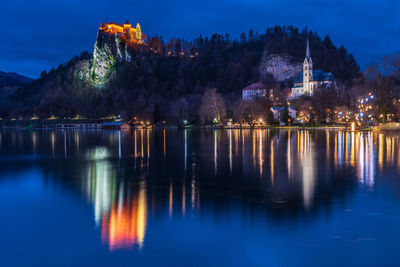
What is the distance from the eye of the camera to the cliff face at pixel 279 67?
150 metres

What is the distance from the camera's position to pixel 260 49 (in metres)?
180

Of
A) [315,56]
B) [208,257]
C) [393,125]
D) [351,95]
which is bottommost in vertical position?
[208,257]

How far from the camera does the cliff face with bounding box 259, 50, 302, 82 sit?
150 m

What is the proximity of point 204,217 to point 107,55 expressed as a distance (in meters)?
181

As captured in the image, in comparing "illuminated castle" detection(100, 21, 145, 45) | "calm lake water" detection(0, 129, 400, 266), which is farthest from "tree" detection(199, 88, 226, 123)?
"illuminated castle" detection(100, 21, 145, 45)

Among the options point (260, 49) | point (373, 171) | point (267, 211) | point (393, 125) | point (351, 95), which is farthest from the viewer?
point (260, 49)

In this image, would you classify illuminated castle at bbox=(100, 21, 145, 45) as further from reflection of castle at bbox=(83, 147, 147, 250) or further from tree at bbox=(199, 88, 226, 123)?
A: reflection of castle at bbox=(83, 147, 147, 250)

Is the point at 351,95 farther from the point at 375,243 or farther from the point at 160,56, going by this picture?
the point at 160,56

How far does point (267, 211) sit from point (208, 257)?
4.07 m

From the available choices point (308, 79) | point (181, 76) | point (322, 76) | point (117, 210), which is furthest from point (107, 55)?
point (117, 210)

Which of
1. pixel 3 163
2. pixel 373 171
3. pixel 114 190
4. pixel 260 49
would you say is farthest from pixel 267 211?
pixel 260 49

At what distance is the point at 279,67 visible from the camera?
504 ft

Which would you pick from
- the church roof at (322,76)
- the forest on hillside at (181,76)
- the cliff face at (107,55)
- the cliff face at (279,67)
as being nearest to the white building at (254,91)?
the forest on hillside at (181,76)

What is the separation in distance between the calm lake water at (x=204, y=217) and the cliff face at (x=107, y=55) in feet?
541
